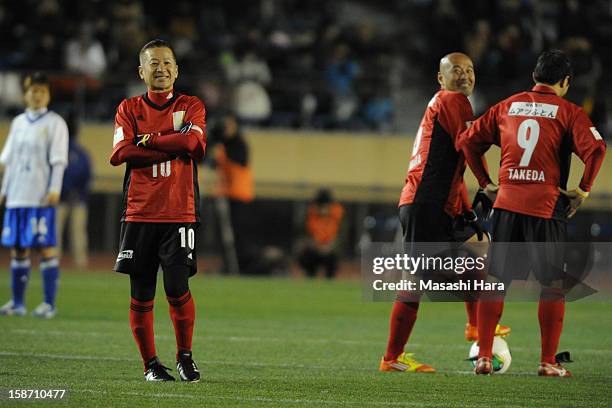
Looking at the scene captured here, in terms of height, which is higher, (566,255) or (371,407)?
(566,255)

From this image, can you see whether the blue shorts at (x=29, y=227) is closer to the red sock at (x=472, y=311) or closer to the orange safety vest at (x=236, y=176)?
the red sock at (x=472, y=311)

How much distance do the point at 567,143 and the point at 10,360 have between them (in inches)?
159

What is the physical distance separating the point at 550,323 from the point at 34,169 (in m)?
5.60

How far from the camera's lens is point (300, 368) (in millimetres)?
8602

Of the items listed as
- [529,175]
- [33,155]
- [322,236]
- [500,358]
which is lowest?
[322,236]

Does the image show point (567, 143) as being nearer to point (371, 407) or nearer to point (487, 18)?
point (371, 407)

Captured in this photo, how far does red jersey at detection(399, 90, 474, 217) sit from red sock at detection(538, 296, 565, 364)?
0.88m

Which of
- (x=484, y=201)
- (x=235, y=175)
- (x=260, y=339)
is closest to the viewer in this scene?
(x=484, y=201)

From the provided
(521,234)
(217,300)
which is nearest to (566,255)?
(521,234)

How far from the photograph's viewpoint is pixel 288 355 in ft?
31.2

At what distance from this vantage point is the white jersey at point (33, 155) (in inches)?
462

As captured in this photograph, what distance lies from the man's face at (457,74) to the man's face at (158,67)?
79.2 inches

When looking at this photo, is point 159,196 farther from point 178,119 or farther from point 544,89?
point 544,89

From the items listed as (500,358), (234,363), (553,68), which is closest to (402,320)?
(500,358)
